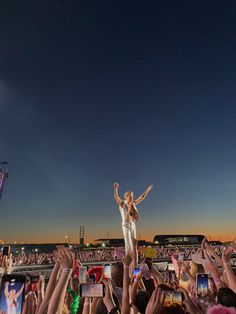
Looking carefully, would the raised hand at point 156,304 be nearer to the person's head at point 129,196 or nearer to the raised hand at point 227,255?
the raised hand at point 227,255

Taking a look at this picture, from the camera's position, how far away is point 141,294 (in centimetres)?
395

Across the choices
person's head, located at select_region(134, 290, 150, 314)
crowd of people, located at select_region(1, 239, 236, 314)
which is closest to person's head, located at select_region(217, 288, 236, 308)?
crowd of people, located at select_region(1, 239, 236, 314)

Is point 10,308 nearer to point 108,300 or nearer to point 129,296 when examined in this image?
point 108,300

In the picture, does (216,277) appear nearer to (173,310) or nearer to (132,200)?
(173,310)

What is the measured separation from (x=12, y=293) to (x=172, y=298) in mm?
2430

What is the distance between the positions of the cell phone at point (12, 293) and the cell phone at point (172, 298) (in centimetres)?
225

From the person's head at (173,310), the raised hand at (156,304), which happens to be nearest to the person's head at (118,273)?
the person's head at (173,310)

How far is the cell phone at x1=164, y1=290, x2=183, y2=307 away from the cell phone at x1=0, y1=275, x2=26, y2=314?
2.25 m

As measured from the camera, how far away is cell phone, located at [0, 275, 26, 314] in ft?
14.9

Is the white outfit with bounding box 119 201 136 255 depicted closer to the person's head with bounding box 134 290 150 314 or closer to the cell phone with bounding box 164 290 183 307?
the person's head with bounding box 134 290 150 314

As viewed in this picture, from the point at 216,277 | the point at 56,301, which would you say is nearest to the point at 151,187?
the point at 216,277

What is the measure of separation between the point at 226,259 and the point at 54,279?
248 centimetres

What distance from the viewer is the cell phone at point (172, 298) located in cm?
321

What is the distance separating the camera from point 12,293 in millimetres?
4625
